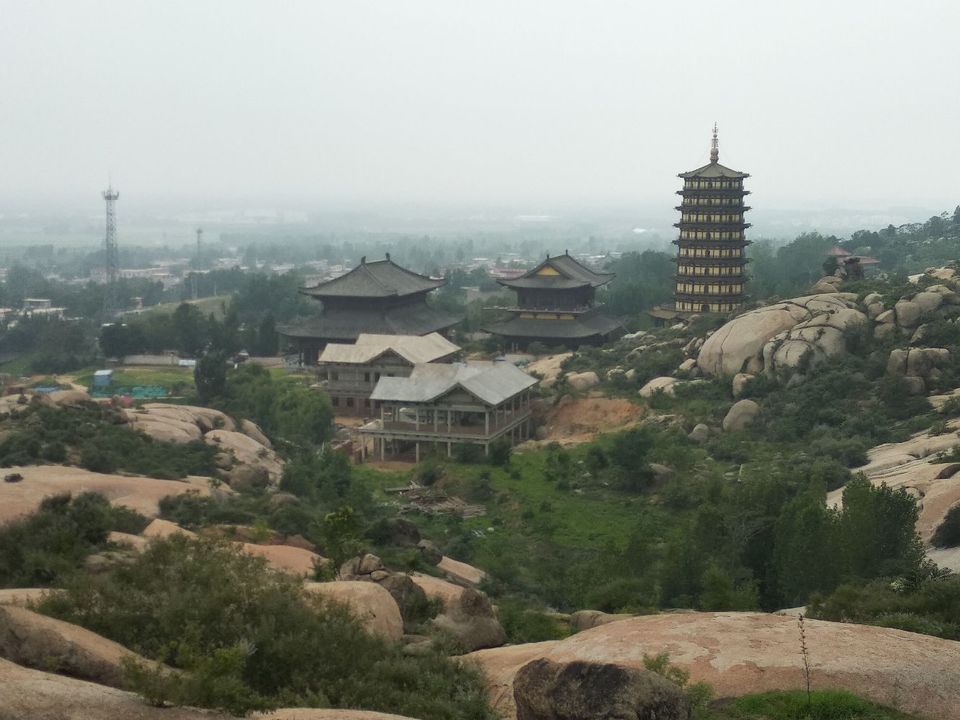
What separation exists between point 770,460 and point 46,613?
26098 mm

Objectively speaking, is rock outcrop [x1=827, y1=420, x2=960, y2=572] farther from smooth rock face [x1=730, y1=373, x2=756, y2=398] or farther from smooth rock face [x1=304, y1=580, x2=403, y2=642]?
smooth rock face [x1=304, y1=580, x2=403, y2=642]

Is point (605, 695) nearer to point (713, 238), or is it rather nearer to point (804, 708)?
point (804, 708)

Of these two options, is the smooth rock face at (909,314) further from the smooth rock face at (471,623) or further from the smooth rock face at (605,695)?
the smooth rock face at (605,695)

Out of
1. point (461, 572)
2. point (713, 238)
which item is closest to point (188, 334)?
point (713, 238)

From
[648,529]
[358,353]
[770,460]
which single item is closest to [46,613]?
[648,529]

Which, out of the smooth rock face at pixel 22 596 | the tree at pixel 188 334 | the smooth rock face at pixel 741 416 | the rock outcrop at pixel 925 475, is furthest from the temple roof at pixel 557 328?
the smooth rock face at pixel 22 596

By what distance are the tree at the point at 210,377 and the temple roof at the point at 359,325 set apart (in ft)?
37.9

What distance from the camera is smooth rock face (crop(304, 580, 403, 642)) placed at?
15.9 m

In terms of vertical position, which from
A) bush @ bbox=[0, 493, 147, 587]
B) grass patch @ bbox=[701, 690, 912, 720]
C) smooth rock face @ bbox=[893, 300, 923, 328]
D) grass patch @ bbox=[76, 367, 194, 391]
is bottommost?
grass patch @ bbox=[76, 367, 194, 391]

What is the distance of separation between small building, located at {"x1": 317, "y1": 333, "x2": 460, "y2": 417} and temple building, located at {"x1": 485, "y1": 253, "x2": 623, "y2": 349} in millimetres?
10947

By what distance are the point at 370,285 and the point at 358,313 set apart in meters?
1.54

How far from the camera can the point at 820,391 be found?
134ft

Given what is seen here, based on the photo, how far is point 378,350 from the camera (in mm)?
51594

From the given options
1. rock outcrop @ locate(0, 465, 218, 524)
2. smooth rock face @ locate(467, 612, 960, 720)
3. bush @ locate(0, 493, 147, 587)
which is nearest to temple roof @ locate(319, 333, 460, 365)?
rock outcrop @ locate(0, 465, 218, 524)
